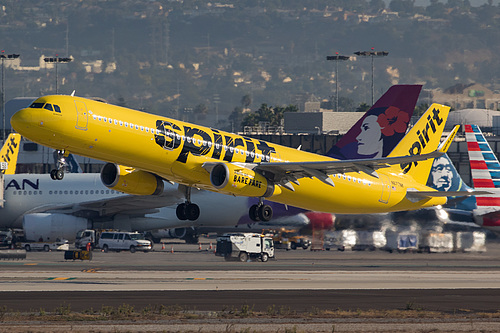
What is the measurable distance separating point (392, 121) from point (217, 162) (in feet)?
67.9

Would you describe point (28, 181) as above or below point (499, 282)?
above

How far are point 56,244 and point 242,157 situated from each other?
4454 cm

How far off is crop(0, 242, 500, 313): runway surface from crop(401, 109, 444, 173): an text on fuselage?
8236 mm

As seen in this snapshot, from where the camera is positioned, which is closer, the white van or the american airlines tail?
the american airlines tail

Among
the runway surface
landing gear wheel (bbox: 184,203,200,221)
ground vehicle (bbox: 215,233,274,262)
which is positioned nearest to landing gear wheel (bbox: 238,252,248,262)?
ground vehicle (bbox: 215,233,274,262)

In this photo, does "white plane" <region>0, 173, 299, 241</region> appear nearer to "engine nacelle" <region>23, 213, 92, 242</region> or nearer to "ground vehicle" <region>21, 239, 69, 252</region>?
"engine nacelle" <region>23, 213, 92, 242</region>

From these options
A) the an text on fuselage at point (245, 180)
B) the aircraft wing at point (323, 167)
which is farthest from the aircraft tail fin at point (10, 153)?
the an text on fuselage at point (245, 180)

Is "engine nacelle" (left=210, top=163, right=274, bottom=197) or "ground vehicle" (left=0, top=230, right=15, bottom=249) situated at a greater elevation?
"engine nacelle" (left=210, top=163, right=274, bottom=197)

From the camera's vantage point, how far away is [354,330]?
36.1 m

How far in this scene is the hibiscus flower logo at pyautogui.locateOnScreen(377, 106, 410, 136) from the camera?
204 ft

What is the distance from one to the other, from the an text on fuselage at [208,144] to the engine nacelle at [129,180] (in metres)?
4.88

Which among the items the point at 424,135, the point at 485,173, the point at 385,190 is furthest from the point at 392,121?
the point at 485,173

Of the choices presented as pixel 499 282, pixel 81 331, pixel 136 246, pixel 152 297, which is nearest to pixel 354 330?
pixel 81 331

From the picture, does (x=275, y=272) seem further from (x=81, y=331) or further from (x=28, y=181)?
(x=28, y=181)
